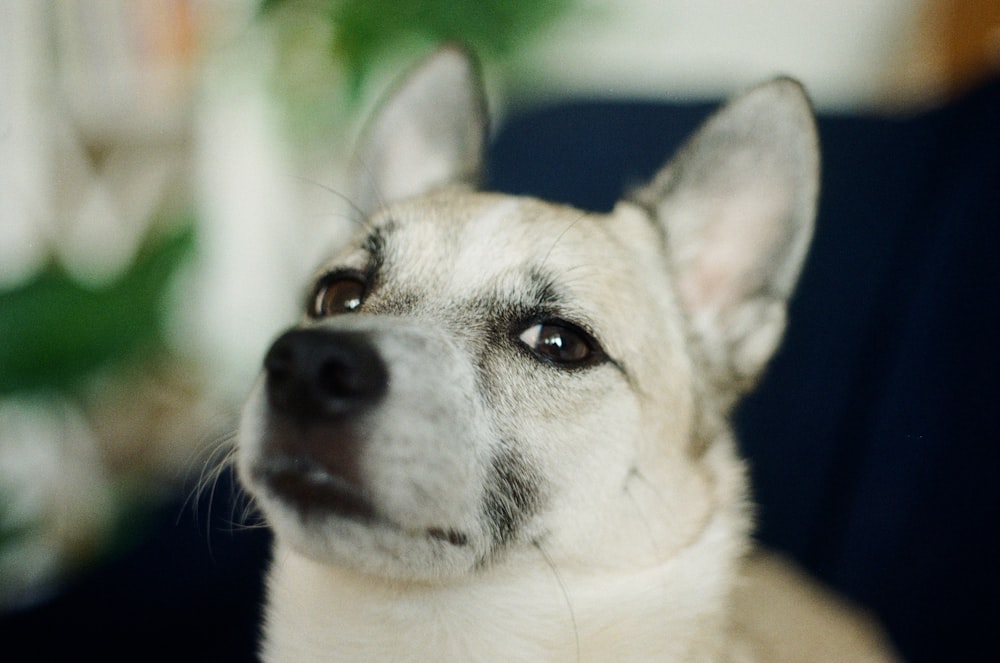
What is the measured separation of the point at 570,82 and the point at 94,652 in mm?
2522

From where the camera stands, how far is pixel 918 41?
5.41 ft

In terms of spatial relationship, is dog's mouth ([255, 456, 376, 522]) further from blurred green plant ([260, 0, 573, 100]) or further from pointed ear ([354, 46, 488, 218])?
blurred green plant ([260, 0, 573, 100])

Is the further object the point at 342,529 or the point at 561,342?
the point at 561,342

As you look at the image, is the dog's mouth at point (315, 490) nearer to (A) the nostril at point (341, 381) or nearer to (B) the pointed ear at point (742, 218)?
(A) the nostril at point (341, 381)

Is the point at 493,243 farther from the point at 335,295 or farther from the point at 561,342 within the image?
the point at 335,295

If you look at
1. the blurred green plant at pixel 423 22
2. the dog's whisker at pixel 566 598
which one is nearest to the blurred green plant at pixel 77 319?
the blurred green plant at pixel 423 22

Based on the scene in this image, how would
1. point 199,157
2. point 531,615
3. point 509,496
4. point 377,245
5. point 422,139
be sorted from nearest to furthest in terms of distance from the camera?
1. point 509,496
2. point 531,615
3. point 377,245
4. point 422,139
5. point 199,157

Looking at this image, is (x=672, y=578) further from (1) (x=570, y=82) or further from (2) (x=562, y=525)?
(1) (x=570, y=82)

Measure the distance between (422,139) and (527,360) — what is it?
807 mm

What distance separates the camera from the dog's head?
909 mm

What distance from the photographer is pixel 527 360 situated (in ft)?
3.89

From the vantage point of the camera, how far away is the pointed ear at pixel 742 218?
1274mm

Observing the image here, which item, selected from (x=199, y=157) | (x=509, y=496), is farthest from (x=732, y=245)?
(x=199, y=157)

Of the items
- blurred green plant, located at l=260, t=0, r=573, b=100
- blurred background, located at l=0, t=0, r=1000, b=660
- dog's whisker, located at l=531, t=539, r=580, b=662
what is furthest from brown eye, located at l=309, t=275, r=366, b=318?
blurred green plant, located at l=260, t=0, r=573, b=100
